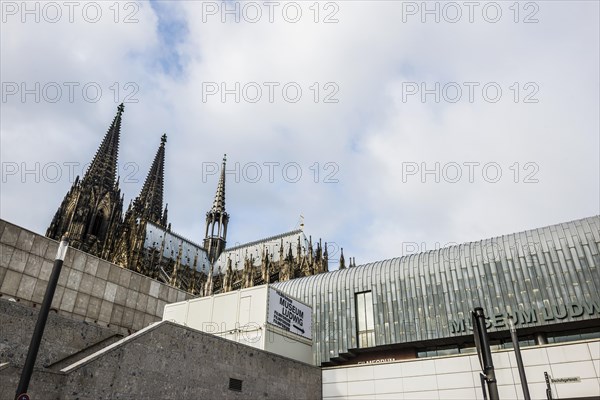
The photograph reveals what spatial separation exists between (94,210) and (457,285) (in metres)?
59.2

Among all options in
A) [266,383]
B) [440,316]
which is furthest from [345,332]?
[266,383]

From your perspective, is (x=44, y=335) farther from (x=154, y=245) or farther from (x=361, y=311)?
(x=154, y=245)

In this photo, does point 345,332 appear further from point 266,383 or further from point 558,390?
point 558,390

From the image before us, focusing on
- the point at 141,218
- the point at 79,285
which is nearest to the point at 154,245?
the point at 141,218

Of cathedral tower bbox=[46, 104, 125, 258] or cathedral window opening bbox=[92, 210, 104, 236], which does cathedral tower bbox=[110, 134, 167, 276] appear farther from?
cathedral window opening bbox=[92, 210, 104, 236]

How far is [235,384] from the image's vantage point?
17.6 m

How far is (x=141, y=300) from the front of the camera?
83.5 ft

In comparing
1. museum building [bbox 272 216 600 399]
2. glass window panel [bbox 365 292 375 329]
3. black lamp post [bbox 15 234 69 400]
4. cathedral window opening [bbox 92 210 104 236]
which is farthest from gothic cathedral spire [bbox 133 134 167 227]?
black lamp post [bbox 15 234 69 400]

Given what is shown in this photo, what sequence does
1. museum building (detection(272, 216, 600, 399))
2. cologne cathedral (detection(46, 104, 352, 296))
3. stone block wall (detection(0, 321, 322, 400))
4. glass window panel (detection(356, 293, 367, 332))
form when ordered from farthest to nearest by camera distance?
cologne cathedral (detection(46, 104, 352, 296)) < glass window panel (detection(356, 293, 367, 332)) < museum building (detection(272, 216, 600, 399)) < stone block wall (detection(0, 321, 322, 400))

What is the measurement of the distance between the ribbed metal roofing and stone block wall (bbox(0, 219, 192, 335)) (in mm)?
10173

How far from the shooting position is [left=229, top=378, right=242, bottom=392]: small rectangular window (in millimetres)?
17344

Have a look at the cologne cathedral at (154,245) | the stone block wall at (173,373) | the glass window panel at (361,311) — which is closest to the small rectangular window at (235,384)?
the stone block wall at (173,373)

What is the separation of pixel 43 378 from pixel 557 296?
21.5m

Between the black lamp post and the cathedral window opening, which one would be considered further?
the cathedral window opening
